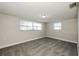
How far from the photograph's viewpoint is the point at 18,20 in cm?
501

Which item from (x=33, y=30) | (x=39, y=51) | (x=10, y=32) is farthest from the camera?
(x=33, y=30)

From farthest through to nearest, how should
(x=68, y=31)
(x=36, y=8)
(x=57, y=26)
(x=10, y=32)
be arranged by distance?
1. (x=57, y=26)
2. (x=68, y=31)
3. (x=10, y=32)
4. (x=36, y=8)

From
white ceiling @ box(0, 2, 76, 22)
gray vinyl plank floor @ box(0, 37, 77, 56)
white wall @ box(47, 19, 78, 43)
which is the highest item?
white ceiling @ box(0, 2, 76, 22)

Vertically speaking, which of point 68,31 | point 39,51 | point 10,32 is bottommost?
point 39,51

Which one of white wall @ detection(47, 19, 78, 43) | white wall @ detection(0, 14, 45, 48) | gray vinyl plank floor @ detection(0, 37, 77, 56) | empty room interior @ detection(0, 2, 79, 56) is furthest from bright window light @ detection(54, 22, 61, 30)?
white wall @ detection(0, 14, 45, 48)

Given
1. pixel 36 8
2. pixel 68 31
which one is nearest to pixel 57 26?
pixel 68 31

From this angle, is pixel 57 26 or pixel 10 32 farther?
pixel 57 26

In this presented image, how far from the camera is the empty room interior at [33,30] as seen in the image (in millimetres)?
3051

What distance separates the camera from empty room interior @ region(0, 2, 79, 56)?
3.05 meters

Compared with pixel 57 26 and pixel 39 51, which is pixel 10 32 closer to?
pixel 39 51

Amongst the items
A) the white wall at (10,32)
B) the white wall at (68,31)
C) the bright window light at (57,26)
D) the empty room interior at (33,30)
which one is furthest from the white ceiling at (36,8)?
the bright window light at (57,26)

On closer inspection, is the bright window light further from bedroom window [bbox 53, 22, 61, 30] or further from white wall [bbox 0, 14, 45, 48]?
white wall [bbox 0, 14, 45, 48]

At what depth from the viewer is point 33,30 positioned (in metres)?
6.62

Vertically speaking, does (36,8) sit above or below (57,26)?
above
